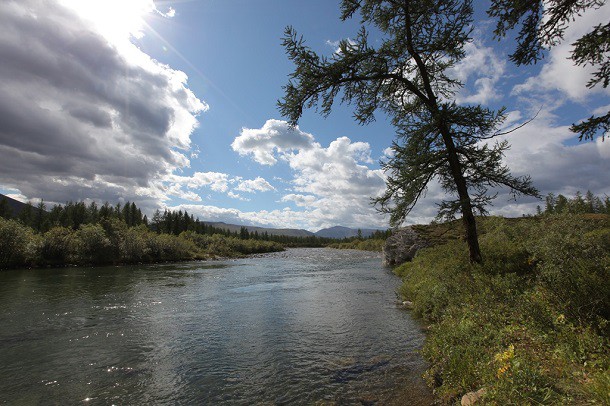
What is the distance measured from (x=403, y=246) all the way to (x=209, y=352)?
111 ft

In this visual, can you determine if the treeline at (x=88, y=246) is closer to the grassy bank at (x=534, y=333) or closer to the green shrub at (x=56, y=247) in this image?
the green shrub at (x=56, y=247)

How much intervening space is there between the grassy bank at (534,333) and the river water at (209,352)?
3.95 feet

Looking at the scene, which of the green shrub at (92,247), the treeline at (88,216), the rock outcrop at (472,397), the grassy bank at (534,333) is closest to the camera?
the grassy bank at (534,333)

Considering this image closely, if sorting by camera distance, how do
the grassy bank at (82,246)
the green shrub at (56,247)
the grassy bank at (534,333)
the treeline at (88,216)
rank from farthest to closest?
1. the treeline at (88,216)
2. the green shrub at (56,247)
3. the grassy bank at (82,246)
4. the grassy bank at (534,333)

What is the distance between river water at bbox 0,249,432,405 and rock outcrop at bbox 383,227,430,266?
63.6 ft

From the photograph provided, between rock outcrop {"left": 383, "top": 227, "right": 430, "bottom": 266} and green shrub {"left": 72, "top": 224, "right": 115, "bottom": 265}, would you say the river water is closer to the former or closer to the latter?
rock outcrop {"left": 383, "top": 227, "right": 430, "bottom": 266}

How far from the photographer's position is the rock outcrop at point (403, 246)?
37.9 meters

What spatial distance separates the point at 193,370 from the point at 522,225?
59.6ft

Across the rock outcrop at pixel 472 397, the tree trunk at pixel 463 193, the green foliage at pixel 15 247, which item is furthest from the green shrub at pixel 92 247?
the rock outcrop at pixel 472 397

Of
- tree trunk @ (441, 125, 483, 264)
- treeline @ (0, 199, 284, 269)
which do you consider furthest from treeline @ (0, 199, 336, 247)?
tree trunk @ (441, 125, 483, 264)

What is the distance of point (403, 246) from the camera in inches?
1587

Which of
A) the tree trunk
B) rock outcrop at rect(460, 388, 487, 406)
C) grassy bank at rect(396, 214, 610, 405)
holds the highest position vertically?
the tree trunk

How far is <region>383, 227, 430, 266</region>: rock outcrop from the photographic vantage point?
37.9m

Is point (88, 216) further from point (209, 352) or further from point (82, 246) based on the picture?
point (209, 352)
